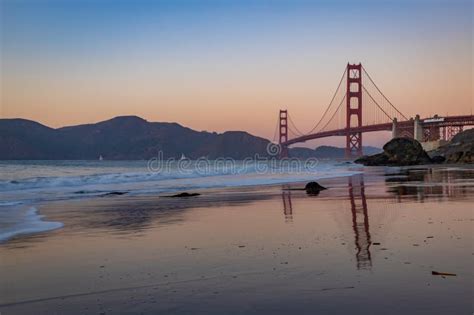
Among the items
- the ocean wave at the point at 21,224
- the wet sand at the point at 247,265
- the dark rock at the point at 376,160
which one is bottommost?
the wet sand at the point at 247,265

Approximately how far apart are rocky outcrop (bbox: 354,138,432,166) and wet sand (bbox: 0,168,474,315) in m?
46.3

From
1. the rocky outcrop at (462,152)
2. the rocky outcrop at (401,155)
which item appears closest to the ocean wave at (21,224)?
the rocky outcrop at (462,152)

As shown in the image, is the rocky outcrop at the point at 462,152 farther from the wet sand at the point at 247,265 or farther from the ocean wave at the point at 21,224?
the ocean wave at the point at 21,224

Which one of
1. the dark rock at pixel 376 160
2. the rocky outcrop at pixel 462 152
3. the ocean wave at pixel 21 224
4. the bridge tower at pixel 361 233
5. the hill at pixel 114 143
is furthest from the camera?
the hill at pixel 114 143

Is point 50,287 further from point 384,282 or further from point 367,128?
point 367,128

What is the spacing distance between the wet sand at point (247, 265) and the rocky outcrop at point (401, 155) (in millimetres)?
46276

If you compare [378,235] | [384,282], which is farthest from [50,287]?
Result: [378,235]

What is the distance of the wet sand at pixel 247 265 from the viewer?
3959 mm

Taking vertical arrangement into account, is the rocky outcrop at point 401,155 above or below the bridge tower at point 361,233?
→ above

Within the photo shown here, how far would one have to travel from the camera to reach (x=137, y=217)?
10.4m

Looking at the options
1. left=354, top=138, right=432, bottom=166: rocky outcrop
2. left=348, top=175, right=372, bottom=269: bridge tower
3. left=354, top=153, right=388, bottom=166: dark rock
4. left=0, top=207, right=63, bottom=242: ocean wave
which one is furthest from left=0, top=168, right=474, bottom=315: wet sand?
left=354, top=153, right=388, bottom=166: dark rock

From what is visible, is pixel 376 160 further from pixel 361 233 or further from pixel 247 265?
pixel 247 265

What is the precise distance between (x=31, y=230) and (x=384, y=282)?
6.24m

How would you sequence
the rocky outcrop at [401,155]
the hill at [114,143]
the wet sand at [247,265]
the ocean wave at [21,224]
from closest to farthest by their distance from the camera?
the wet sand at [247,265]
the ocean wave at [21,224]
the rocky outcrop at [401,155]
the hill at [114,143]
